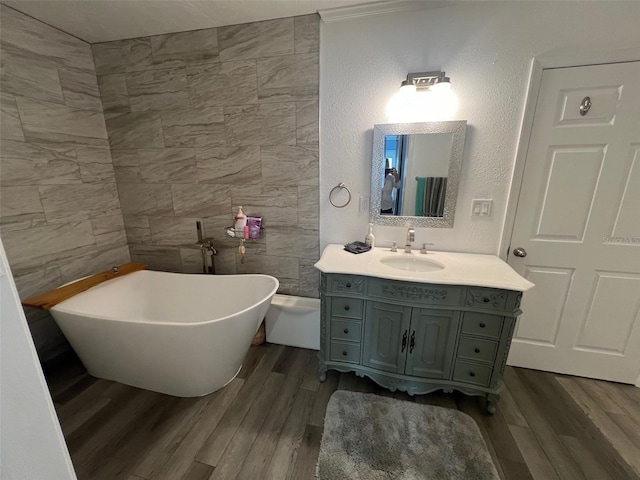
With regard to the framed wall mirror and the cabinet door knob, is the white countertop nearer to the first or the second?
the framed wall mirror

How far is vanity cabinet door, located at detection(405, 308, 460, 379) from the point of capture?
1.53 meters

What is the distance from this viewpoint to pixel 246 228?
6.93 ft

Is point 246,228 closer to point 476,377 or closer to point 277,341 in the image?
point 277,341

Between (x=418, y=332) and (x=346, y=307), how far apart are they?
17.7 inches

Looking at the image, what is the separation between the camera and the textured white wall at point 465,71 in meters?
1.48

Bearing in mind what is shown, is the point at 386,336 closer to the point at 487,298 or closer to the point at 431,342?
the point at 431,342

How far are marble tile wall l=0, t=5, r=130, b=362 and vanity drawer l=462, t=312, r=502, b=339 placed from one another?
2.86 meters

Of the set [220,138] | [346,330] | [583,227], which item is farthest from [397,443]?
[220,138]

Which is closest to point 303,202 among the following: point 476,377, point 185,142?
point 185,142

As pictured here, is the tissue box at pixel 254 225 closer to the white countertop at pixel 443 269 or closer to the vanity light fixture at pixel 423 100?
the white countertop at pixel 443 269

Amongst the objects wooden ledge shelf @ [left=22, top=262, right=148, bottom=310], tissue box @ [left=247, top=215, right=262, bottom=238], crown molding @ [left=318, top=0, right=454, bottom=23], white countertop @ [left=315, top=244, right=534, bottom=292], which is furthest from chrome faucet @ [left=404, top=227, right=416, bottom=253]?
wooden ledge shelf @ [left=22, top=262, right=148, bottom=310]

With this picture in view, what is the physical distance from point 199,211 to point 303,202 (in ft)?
3.11

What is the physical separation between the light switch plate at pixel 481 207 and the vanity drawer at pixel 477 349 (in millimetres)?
831

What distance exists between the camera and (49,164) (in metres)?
1.90
